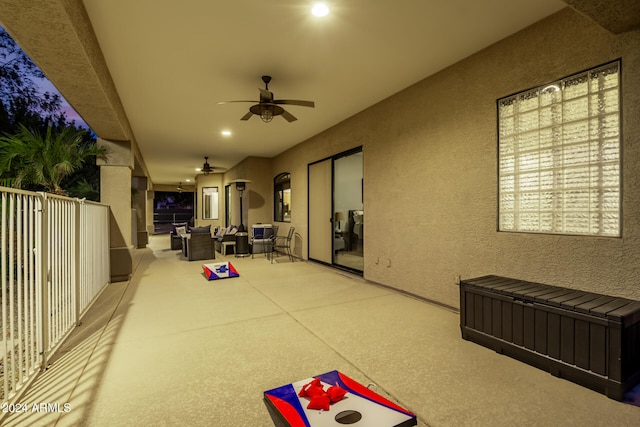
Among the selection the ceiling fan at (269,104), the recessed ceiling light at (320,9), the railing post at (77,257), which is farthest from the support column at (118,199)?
the recessed ceiling light at (320,9)

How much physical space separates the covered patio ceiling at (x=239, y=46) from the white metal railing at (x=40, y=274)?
132cm

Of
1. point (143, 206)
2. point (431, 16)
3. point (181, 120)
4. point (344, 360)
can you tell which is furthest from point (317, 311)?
point (143, 206)

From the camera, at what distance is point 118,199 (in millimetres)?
5797

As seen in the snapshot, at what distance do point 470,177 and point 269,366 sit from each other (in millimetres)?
2961

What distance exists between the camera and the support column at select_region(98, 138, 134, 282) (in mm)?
5645

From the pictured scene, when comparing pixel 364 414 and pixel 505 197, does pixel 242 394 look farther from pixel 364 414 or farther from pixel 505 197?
pixel 505 197

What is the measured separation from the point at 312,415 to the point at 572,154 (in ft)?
10.1

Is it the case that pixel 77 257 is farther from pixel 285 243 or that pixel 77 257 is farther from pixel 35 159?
pixel 285 243

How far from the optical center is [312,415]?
1.69 meters

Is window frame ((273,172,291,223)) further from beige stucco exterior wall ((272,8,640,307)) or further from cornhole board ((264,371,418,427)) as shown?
cornhole board ((264,371,418,427))

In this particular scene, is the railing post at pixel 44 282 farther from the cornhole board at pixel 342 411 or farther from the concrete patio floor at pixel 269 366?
the cornhole board at pixel 342 411

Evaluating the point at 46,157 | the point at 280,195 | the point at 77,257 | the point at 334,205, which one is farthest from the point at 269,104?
the point at 280,195

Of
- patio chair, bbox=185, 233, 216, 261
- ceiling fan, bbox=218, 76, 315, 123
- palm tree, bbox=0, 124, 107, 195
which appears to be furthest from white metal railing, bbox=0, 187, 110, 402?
patio chair, bbox=185, 233, 216, 261

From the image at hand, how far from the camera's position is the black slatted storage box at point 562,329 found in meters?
2.02
